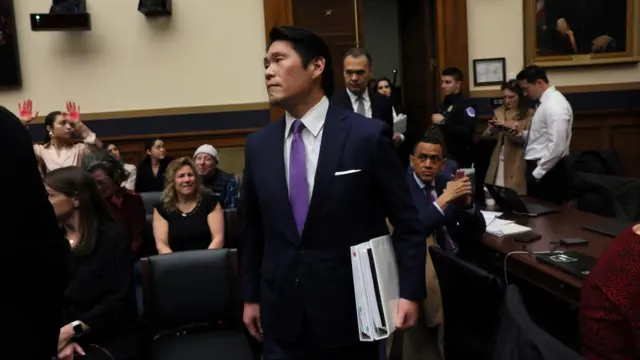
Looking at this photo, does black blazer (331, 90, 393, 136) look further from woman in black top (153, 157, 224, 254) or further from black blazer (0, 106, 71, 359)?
black blazer (0, 106, 71, 359)

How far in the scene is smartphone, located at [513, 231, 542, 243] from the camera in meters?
3.15

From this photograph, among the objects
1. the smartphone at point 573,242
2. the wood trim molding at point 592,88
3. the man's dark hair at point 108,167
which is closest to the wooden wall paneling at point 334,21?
the wood trim molding at point 592,88

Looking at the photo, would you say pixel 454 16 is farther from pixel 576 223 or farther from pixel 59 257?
pixel 59 257

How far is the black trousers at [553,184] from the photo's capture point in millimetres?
5262

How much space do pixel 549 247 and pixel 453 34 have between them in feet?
14.3

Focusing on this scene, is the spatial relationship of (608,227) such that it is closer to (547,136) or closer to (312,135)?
(312,135)

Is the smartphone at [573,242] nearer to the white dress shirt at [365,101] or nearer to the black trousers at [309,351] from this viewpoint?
the black trousers at [309,351]

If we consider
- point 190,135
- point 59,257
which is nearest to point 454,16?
point 190,135

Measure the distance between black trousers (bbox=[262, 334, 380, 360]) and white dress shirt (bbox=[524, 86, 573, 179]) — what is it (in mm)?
3800

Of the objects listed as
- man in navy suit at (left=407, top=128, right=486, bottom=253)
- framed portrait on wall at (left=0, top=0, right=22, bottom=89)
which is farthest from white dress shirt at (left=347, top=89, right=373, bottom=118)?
framed portrait on wall at (left=0, top=0, right=22, bottom=89)

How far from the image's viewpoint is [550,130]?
5.35 meters

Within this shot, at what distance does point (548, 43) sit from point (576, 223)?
13.5 ft

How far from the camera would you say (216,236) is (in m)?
Answer: 3.93

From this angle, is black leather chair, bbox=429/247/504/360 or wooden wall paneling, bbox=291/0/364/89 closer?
black leather chair, bbox=429/247/504/360
